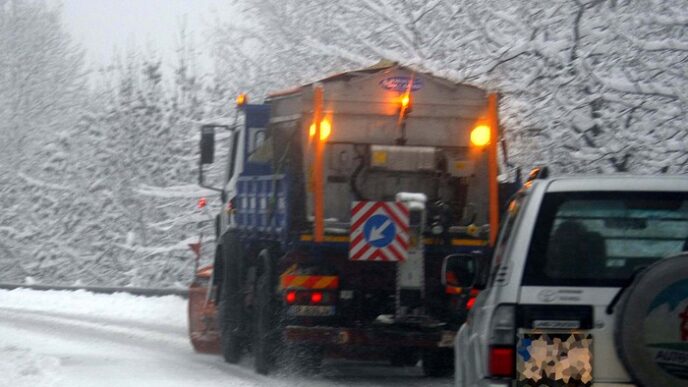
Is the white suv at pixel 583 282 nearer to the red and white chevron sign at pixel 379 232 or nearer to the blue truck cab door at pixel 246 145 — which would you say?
the red and white chevron sign at pixel 379 232

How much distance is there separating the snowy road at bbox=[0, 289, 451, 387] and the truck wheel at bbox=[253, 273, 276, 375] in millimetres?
166

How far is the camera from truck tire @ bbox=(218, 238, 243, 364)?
1502 centimetres

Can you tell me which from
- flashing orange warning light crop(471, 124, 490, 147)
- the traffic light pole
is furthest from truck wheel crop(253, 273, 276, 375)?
flashing orange warning light crop(471, 124, 490, 147)

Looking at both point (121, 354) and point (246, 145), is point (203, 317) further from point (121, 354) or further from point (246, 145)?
point (246, 145)

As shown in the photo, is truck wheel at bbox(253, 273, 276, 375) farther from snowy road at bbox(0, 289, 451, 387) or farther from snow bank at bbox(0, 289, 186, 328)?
snow bank at bbox(0, 289, 186, 328)

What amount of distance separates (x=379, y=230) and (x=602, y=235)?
21.3 feet

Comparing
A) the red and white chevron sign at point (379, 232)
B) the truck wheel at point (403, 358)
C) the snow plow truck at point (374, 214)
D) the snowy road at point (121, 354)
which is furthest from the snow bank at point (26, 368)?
the truck wheel at point (403, 358)

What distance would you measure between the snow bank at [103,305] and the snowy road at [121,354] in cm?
2

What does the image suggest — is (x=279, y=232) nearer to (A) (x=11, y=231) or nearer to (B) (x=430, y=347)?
(B) (x=430, y=347)

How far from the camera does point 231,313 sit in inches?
594

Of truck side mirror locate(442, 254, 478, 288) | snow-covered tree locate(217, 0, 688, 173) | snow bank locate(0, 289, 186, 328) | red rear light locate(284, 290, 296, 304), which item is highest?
snow-covered tree locate(217, 0, 688, 173)

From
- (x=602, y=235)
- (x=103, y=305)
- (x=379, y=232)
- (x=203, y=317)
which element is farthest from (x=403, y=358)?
(x=103, y=305)

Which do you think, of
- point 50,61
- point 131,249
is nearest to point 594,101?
point 131,249

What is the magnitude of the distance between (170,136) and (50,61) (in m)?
11.1
